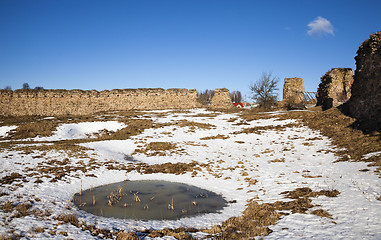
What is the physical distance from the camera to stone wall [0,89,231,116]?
31.5 metres

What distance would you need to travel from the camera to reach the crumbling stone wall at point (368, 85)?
12.7 m

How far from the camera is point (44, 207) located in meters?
5.56

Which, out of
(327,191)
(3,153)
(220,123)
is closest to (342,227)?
(327,191)

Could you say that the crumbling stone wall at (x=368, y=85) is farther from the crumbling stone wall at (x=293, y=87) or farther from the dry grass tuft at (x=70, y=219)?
the crumbling stone wall at (x=293, y=87)

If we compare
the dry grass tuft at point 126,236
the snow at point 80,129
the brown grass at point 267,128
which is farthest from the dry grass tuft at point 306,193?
the snow at point 80,129

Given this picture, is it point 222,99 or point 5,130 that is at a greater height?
point 222,99

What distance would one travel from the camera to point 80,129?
63.6 ft

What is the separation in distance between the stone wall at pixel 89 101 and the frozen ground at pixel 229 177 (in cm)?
1615

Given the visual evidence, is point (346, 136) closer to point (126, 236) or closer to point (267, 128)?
point (267, 128)

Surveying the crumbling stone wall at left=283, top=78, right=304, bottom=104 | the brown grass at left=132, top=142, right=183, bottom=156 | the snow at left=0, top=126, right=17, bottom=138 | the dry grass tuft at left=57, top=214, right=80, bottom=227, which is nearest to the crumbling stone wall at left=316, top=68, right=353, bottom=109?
the crumbling stone wall at left=283, top=78, right=304, bottom=104

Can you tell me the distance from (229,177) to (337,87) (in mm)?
18752

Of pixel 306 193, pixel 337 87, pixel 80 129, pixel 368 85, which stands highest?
pixel 337 87

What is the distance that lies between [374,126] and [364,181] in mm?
6817

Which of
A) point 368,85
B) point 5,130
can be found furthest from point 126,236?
point 5,130
